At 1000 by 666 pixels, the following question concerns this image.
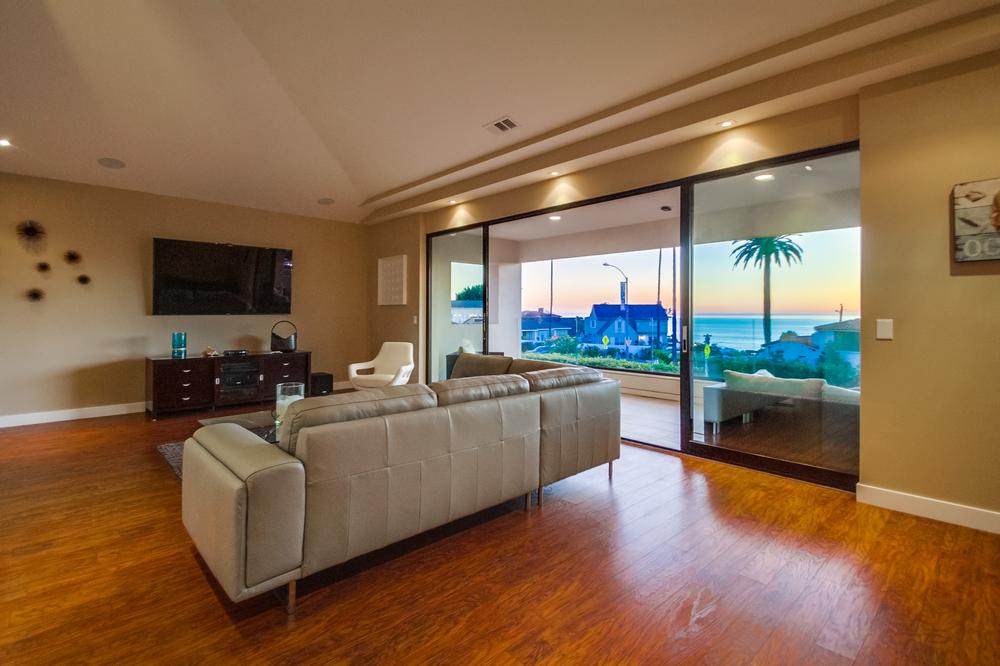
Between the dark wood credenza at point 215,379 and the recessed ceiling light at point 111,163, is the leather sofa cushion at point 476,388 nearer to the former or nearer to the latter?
the dark wood credenza at point 215,379

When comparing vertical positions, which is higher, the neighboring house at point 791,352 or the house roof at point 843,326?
the house roof at point 843,326

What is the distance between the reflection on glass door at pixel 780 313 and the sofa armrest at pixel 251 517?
334 cm

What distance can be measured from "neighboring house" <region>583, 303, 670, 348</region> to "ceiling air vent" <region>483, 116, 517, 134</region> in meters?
4.51

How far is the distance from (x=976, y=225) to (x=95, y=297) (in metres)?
7.93

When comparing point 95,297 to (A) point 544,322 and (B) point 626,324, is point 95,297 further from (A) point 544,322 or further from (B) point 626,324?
(B) point 626,324

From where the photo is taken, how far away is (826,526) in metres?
2.69

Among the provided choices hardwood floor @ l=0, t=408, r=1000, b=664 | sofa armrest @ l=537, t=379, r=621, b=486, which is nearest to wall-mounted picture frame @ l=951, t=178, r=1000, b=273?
hardwood floor @ l=0, t=408, r=1000, b=664

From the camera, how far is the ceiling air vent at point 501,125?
4186mm

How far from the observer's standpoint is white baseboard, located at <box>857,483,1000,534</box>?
2.61 m

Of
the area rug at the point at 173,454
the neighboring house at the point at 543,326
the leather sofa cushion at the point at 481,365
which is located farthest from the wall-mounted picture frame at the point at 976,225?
the neighboring house at the point at 543,326

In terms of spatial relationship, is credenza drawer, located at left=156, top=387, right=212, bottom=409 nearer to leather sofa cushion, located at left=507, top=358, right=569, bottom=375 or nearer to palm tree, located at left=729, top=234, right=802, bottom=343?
leather sofa cushion, located at left=507, top=358, right=569, bottom=375

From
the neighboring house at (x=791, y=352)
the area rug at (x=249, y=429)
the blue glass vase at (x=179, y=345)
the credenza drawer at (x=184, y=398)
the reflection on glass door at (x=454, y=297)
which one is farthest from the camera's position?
the reflection on glass door at (x=454, y=297)

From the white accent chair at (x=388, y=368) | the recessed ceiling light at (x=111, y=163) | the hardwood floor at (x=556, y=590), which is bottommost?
the hardwood floor at (x=556, y=590)

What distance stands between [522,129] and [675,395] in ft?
14.7
